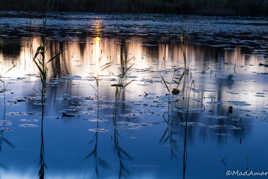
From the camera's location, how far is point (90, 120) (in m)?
4.38

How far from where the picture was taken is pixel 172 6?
119ft

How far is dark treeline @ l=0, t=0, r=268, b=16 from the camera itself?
3369 centimetres

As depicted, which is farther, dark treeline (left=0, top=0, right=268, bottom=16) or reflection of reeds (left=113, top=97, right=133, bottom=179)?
dark treeline (left=0, top=0, right=268, bottom=16)

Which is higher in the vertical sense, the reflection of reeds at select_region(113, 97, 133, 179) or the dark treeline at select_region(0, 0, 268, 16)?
the dark treeline at select_region(0, 0, 268, 16)

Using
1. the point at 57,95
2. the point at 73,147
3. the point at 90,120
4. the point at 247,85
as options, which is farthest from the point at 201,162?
the point at 247,85

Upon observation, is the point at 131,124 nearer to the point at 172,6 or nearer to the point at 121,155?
the point at 121,155

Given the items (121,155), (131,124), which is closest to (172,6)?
(131,124)

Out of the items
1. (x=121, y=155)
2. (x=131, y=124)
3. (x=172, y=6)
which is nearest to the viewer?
(x=121, y=155)

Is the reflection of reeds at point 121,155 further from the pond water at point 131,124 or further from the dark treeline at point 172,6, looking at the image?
the dark treeline at point 172,6

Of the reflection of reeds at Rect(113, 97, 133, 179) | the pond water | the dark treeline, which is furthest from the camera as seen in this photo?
the dark treeline

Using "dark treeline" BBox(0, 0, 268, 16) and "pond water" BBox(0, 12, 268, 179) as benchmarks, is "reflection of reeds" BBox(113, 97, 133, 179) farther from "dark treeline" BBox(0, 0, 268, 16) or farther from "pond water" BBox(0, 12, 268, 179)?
"dark treeline" BBox(0, 0, 268, 16)

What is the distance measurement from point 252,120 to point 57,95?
2697mm

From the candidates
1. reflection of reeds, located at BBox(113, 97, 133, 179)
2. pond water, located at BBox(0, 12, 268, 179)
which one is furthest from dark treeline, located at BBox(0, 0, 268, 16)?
reflection of reeds, located at BBox(113, 97, 133, 179)

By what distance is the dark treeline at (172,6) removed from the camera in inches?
1326
